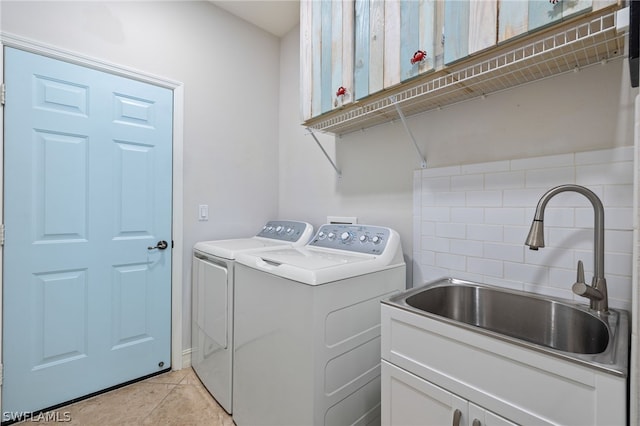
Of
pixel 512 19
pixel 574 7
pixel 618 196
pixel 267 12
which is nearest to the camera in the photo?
pixel 574 7

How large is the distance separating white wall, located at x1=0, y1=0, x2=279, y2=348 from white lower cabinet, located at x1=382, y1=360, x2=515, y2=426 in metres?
1.72

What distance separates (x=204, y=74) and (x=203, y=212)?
3.62 ft

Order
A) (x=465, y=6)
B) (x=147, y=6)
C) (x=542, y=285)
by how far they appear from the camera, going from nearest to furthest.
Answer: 1. (x=465, y=6)
2. (x=542, y=285)
3. (x=147, y=6)

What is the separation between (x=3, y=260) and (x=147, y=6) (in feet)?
6.06

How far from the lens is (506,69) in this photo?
1.15m

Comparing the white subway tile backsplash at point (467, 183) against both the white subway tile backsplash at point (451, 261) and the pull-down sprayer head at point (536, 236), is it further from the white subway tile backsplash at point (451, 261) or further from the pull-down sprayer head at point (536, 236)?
the pull-down sprayer head at point (536, 236)

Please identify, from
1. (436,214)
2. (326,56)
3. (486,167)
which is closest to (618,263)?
(486,167)

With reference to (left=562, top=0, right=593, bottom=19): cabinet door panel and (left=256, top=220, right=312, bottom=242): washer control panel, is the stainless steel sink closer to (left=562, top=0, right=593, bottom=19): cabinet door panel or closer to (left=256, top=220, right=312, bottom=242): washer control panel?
(left=562, top=0, right=593, bottom=19): cabinet door panel

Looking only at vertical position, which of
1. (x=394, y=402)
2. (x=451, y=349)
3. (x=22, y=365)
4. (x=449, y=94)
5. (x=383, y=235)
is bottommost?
(x=22, y=365)

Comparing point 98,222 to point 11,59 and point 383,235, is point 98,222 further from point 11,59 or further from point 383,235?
point 383,235

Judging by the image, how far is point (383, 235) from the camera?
162 cm

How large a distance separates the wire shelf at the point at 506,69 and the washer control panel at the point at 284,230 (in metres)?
0.86

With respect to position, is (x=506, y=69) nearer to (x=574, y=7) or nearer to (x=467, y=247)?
(x=574, y=7)

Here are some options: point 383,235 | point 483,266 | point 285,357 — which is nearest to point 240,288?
point 285,357
